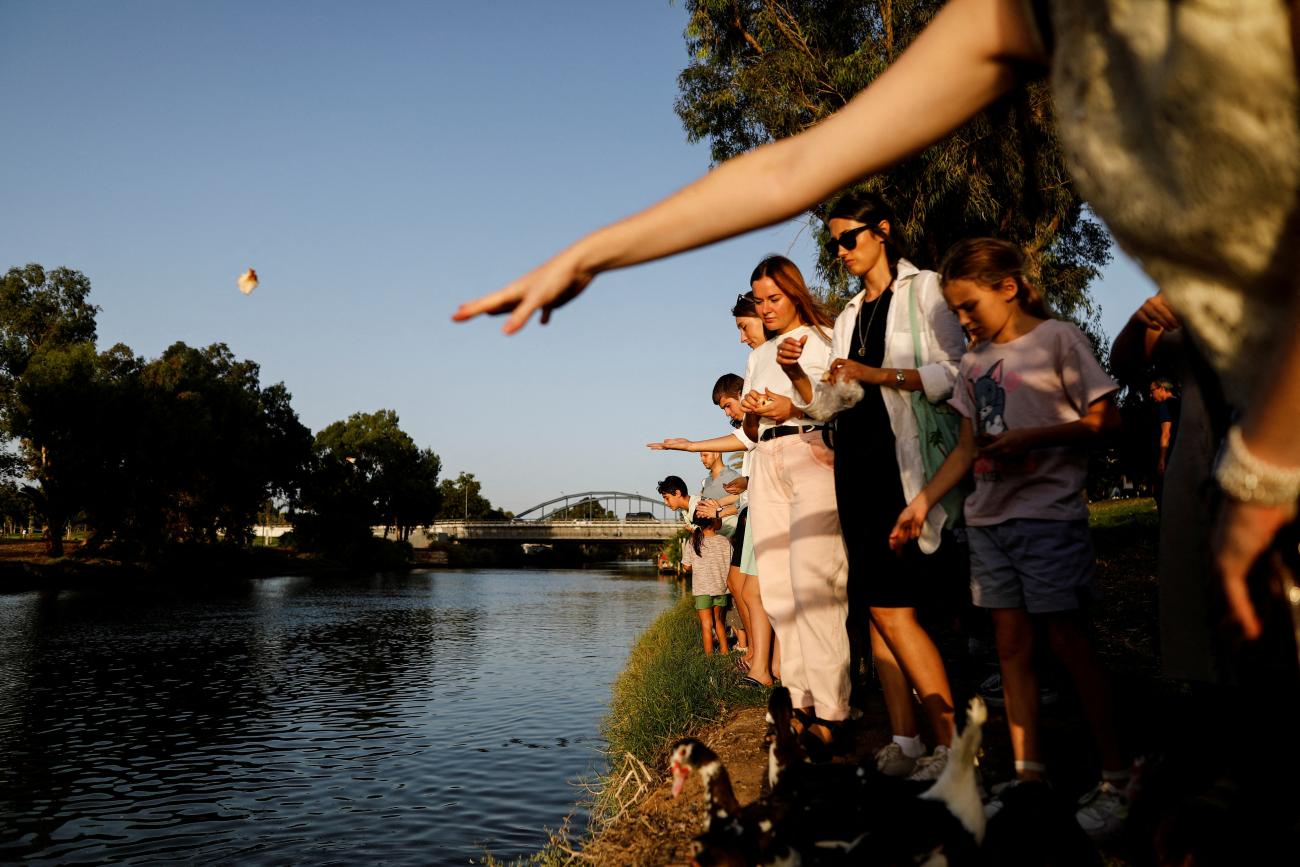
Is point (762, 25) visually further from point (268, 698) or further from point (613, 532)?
point (613, 532)

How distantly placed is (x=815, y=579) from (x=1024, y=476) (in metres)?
1.20

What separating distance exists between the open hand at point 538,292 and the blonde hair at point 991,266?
2833 mm

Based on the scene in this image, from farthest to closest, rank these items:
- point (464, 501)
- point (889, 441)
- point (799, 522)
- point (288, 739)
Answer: point (464, 501), point (288, 739), point (799, 522), point (889, 441)

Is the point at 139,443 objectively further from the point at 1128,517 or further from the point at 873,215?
the point at 873,215

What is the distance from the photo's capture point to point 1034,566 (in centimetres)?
353

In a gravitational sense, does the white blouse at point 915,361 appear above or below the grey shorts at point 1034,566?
above

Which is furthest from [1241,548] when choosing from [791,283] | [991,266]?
[791,283]

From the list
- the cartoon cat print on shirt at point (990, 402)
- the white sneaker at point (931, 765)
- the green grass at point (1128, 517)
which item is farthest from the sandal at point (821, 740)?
the green grass at point (1128, 517)

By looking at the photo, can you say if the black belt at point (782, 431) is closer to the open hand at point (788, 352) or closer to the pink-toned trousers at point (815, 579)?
the pink-toned trousers at point (815, 579)

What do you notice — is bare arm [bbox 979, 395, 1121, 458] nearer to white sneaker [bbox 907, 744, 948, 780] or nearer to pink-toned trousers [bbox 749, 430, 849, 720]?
pink-toned trousers [bbox 749, 430, 849, 720]

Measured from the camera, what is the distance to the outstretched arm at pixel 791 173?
48.5 inches

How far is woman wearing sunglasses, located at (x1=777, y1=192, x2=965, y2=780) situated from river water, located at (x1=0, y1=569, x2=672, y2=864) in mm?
4613

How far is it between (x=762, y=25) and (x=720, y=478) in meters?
9.85

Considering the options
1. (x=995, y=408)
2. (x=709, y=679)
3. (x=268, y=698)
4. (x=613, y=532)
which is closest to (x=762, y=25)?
(x=709, y=679)
